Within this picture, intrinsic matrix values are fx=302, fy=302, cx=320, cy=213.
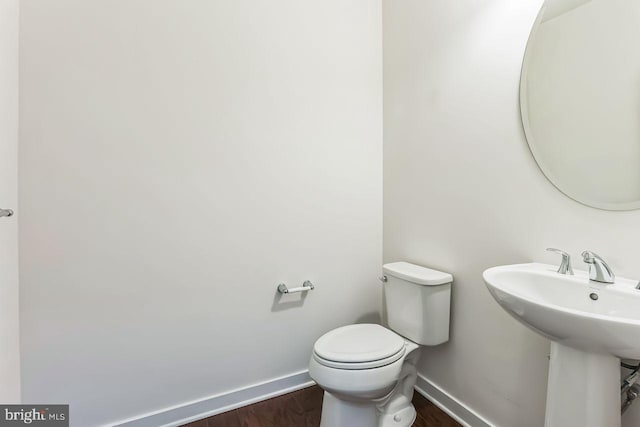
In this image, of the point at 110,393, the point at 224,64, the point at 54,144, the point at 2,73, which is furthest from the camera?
the point at 224,64

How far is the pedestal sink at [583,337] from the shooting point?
68 cm

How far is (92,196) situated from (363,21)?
1729 mm

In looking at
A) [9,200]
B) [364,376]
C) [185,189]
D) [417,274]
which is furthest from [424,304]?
[9,200]

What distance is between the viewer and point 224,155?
1498 millimetres

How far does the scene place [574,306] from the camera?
913 millimetres

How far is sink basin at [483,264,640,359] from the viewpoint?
666 mm

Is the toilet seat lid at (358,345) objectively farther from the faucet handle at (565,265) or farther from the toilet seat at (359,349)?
the faucet handle at (565,265)

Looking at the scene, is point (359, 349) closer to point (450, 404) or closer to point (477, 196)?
point (450, 404)

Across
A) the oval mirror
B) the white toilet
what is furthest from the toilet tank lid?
the oval mirror

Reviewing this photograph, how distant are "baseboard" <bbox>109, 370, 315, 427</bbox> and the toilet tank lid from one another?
0.80 metres

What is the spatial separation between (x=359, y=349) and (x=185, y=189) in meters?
1.07

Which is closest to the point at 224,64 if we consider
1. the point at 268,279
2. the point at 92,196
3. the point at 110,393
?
the point at 92,196

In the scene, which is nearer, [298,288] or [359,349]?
[359,349]

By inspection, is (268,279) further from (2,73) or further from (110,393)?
(2,73)
